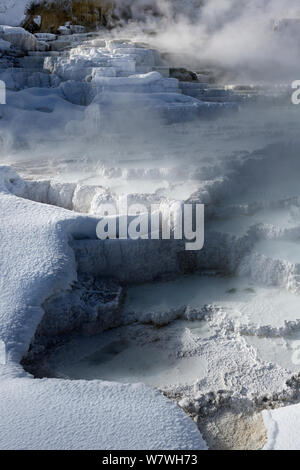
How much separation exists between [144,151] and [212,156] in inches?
31.8

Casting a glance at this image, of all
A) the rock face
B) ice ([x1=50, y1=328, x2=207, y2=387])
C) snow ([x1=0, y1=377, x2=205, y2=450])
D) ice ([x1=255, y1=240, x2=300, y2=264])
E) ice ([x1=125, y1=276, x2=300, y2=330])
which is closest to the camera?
snow ([x1=0, y1=377, x2=205, y2=450])

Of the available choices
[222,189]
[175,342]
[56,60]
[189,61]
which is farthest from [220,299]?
[189,61]

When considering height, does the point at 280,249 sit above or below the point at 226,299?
above

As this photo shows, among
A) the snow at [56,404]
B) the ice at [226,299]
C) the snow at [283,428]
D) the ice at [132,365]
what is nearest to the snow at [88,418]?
the snow at [56,404]

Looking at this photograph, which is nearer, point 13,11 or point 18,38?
point 18,38

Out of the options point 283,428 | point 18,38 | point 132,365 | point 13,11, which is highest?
point 13,11

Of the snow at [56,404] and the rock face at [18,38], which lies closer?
the snow at [56,404]

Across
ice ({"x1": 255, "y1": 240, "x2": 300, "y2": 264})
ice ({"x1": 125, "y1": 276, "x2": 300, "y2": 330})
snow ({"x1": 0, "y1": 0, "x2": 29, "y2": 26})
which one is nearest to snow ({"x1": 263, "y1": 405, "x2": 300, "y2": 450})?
ice ({"x1": 125, "y1": 276, "x2": 300, "y2": 330})

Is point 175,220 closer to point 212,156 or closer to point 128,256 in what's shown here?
point 128,256

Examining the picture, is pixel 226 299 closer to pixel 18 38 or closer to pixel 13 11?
pixel 18 38

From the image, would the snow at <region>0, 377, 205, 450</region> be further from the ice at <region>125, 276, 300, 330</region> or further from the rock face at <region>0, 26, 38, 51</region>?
the rock face at <region>0, 26, 38, 51</region>

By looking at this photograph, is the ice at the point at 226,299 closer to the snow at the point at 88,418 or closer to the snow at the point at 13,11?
the snow at the point at 88,418

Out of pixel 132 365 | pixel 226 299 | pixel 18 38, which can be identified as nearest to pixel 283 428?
pixel 132 365

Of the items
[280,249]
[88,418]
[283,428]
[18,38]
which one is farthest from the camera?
[18,38]
